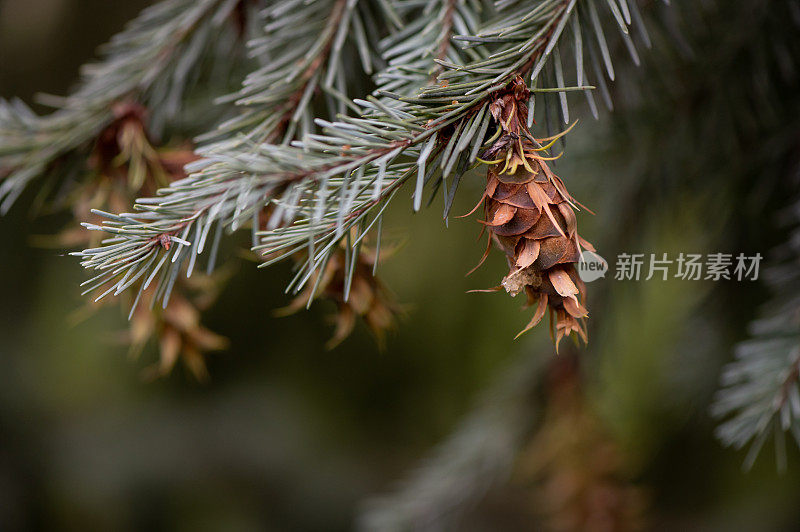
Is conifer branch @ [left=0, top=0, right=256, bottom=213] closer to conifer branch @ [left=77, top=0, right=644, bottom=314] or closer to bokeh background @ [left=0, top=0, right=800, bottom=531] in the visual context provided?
conifer branch @ [left=77, top=0, right=644, bottom=314]

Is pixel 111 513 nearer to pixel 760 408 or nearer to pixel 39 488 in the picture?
pixel 39 488

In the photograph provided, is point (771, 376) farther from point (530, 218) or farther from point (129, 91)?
point (129, 91)

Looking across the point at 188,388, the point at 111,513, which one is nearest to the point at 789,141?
the point at 188,388

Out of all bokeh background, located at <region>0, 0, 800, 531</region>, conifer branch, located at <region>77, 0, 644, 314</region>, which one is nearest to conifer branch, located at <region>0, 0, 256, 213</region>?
conifer branch, located at <region>77, 0, 644, 314</region>

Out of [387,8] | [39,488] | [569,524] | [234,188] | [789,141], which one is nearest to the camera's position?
[234,188]

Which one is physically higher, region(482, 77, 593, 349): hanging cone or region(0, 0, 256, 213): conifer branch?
region(0, 0, 256, 213): conifer branch

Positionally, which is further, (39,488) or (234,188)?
(39,488)

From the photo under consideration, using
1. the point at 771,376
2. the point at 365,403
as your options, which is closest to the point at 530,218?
the point at 771,376
